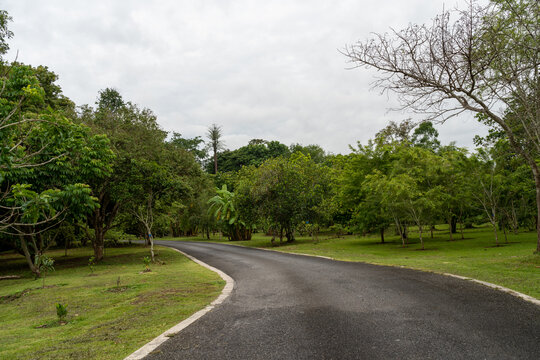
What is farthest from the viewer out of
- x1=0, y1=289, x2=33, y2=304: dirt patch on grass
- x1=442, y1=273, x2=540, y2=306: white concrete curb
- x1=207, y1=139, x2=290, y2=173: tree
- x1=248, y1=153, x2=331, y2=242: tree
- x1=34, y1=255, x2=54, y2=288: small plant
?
x1=207, y1=139, x2=290, y2=173: tree

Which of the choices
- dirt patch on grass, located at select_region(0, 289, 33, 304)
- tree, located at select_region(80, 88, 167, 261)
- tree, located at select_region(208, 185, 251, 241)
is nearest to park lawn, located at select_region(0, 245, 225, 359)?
dirt patch on grass, located at select_region(0, 289, 33, 304)

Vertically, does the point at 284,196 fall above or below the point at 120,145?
below

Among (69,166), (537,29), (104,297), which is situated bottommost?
(104,297)

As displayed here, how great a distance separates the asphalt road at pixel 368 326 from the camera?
12.0 ft

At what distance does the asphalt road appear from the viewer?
366cm

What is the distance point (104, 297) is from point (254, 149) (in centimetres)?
6090

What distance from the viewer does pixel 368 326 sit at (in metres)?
4.52

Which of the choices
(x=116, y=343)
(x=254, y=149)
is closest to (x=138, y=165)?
(x=116, y=343)

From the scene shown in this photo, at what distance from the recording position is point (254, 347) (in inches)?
156

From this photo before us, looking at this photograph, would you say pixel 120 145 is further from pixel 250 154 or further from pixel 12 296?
pixel 250 154

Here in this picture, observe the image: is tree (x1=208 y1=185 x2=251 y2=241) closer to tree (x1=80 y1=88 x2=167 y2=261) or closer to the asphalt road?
tree (x1=80 y1=88 x2=167 y2=261)

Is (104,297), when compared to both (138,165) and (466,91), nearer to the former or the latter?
(138,165)

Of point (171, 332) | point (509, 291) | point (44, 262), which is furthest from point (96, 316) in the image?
point (509, 291)

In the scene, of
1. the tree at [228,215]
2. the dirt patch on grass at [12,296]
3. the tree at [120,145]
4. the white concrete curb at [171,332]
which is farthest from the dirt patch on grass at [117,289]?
the tree at [228,215]
